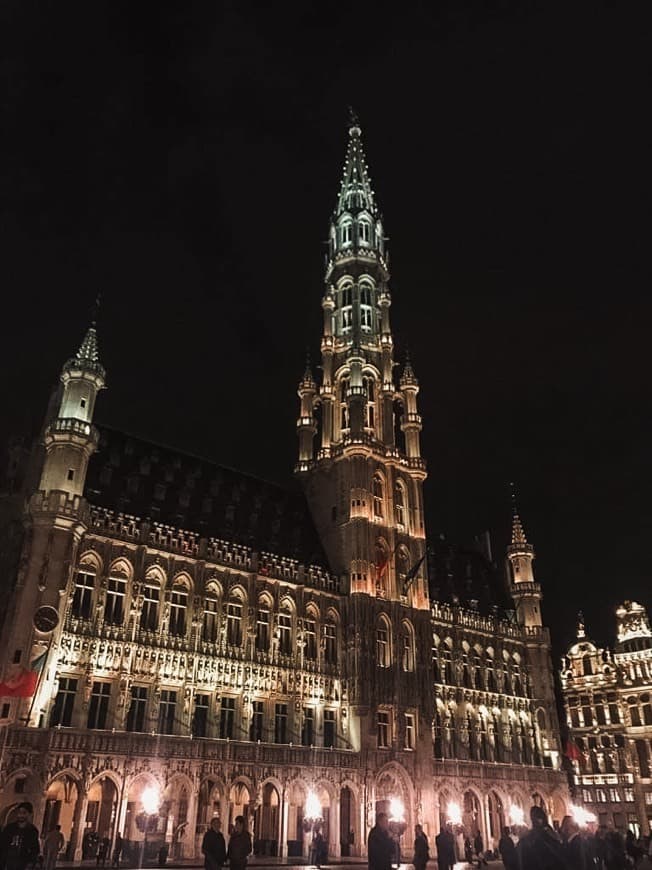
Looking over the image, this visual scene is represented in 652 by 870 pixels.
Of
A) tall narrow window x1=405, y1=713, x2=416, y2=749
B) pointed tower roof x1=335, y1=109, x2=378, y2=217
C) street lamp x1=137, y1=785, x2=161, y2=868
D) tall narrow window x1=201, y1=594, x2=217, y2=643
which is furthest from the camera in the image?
pointed tower roof x1=335, y1=109, x2=378, y2=217

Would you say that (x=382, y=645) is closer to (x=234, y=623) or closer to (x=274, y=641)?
(x=274, y=641)

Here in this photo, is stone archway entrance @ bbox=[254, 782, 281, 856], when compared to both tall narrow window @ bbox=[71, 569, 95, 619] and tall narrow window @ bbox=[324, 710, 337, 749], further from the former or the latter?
tall narrow window @ bbox=[71, 569, 95, 619]

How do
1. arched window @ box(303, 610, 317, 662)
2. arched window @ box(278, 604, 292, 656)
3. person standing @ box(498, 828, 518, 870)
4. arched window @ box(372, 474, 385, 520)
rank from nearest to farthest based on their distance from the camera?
person standing @ box(498, 828, 518, 870), arched window @ box(278, 604, 292, 656), arched window @ box(303, 610, 317, 662), arched window @ box(372, 474, 385, 520)

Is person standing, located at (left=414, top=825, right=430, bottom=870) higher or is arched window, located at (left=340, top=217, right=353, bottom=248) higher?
arched window, located at (left=340, top=217, right=353, bottom=248)

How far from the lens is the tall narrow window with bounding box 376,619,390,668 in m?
51.1

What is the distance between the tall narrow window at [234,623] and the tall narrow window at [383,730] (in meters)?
12.3

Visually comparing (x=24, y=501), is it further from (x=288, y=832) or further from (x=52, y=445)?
(x=288, y=832)

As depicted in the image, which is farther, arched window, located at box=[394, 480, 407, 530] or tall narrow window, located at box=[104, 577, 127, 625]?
arched window, located at box=[394, 480, 407, 530]

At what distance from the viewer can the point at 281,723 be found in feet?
147

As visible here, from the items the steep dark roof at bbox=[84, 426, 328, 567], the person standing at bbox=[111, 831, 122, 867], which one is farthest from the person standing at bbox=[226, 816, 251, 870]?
the steep dark roof at bbox=[84, 426, 328, 567]

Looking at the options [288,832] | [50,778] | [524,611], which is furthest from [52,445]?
[524,611]

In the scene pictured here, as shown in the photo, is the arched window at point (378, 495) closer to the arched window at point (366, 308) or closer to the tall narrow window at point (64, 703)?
the arched window at point (366, 308)

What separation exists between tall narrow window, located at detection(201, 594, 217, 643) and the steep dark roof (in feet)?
15.8

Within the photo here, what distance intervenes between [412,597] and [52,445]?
29049 mm
